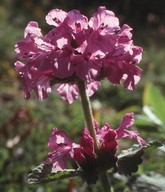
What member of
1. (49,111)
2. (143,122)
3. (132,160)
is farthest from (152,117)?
(132,160)

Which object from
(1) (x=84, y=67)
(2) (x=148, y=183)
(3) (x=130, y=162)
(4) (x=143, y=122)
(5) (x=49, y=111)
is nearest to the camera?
(1) (x=84, y=67)

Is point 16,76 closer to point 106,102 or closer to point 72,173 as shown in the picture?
point 106,102

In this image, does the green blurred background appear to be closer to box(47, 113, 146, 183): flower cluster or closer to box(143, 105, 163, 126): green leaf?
box(143, 105, 163, 126): green leaf

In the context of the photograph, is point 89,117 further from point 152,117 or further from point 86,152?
point 152,117

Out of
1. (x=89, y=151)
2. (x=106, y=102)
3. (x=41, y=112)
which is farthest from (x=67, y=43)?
(x=106, y=102)

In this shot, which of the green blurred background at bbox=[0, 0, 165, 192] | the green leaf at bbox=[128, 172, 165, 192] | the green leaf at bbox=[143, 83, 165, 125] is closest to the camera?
the green leaf at bbox=[128, 172, 165, 192]

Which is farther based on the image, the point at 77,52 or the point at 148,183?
the point at 148,183

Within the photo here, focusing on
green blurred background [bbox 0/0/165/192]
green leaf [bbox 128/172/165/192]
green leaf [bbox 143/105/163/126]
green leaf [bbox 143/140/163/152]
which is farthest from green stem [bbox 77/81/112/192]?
green leaf [bbox 143/105/163/126]
